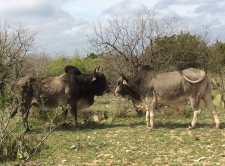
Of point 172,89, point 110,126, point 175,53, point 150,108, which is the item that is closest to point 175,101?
point 172,89

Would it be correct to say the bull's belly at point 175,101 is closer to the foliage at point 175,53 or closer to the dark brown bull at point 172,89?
the dark brown bull at point 172,89

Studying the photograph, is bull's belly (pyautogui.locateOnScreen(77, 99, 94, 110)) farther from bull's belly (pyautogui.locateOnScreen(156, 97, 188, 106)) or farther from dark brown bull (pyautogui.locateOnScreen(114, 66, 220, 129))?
bull's belly (pyautogui.locateOnScreen(156, 97, 188, 106))

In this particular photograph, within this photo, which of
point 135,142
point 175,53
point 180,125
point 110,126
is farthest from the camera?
point 175,53

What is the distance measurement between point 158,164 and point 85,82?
4.56 m

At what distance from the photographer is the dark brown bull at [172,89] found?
921cm

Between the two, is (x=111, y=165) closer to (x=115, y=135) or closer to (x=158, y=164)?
(x=158, y=164)

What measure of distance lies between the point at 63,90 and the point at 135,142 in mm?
3123

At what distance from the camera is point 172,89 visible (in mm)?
9391

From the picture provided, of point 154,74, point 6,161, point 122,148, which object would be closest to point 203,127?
point 154,74

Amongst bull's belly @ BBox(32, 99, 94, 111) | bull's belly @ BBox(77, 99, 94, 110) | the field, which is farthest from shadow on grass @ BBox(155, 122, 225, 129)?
bull's belly @ BBox(32, 99, 94, 111)

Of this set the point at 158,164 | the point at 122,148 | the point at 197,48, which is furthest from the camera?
the point at 197,48

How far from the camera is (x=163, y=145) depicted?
7.82 meters

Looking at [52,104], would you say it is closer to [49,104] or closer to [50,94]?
[49,104]

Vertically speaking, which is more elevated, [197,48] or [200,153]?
[197,48]
